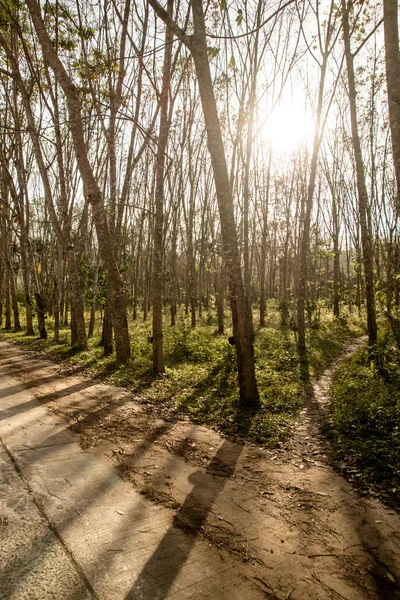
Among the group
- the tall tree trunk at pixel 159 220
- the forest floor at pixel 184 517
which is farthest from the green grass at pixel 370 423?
the tall tree trunk at pixel 159 220

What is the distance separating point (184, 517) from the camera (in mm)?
2830

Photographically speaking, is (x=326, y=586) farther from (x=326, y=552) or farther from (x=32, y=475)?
(x=32, y=475)

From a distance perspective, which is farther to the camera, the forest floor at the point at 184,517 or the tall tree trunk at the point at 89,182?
the tall tree trunk at the point at 89,182

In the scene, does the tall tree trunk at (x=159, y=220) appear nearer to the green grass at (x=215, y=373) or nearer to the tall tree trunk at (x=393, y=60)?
the green grass at (x=215, y=373)

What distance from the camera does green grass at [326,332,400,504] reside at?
11.8 ft

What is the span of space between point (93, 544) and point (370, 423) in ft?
12.1

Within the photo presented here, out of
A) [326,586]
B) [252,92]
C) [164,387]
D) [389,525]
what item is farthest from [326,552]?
[252,92]

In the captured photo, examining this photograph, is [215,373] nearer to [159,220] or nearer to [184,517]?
[159,220]

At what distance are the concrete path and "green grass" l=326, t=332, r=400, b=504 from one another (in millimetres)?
1897

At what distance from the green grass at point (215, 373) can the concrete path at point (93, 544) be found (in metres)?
2.17

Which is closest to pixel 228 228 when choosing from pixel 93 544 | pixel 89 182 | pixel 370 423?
pixel 370 423

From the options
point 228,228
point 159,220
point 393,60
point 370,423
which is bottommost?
point 370,423

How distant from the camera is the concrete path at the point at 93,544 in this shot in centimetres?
206

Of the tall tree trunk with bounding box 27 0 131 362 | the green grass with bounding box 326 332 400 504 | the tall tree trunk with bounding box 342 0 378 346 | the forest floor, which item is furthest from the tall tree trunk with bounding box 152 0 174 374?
Answer: the tall tree trunk with bounding box 342 0 378 346
